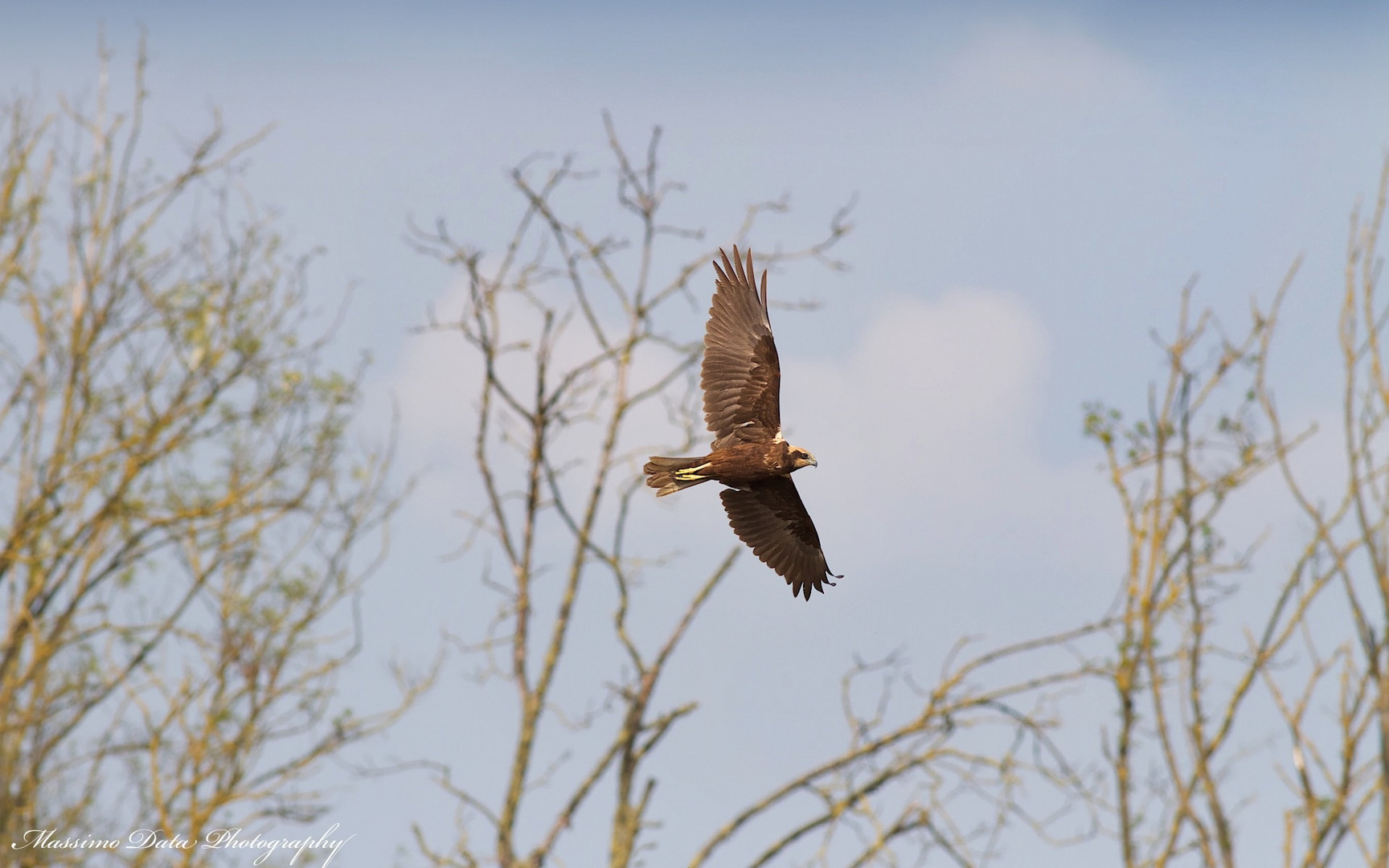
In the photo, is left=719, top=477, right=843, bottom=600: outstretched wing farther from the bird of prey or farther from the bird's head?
the bird's head

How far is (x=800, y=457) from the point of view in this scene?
18.6 ft

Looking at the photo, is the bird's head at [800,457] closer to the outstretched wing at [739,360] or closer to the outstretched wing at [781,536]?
the outstretched wing at [739,360]

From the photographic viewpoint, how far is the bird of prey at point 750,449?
5785 mm

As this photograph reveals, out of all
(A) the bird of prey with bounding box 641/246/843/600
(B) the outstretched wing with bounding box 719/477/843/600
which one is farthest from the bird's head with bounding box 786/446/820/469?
(B) the outstretched wing with bounding box 719/477/843/600

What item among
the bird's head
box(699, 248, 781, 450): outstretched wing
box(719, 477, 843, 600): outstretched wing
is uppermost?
box(699, 248, 781, 450): outstretched wing

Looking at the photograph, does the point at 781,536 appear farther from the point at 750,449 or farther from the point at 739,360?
the point at 750,449

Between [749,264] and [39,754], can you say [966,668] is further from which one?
[39,754]

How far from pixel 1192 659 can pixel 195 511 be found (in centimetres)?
1055

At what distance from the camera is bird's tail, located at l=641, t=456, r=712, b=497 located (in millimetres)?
5812

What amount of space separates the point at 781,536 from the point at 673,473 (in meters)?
1.36

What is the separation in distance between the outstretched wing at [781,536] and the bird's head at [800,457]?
1.30m

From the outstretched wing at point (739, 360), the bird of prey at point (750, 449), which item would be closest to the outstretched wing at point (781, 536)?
the bird of prey at point (750, 449)

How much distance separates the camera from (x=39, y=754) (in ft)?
49.9

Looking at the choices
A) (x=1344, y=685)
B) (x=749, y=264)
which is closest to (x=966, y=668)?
(x=1344, y=685)
